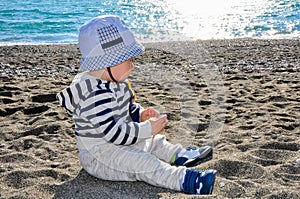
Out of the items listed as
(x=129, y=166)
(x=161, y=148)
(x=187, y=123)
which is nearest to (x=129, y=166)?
(x=129, y=166)

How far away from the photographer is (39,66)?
27.3 feet

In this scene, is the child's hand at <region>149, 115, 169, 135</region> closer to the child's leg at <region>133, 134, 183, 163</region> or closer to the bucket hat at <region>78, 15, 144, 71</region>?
the child's leg at <region>133, 134, 183, 163</region>

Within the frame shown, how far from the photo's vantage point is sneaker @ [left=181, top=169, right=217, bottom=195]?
289 centimetres

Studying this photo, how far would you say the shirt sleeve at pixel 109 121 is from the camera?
3014mm

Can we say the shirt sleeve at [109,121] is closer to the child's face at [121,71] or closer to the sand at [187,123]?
the child's face at [121,71]

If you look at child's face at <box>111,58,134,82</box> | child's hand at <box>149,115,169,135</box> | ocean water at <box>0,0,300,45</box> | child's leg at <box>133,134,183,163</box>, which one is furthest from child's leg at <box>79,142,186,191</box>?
ocean water at <box>0,0,300,45</box>

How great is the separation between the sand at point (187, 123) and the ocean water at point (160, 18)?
6.01 metres

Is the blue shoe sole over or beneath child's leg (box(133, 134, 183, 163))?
beneath

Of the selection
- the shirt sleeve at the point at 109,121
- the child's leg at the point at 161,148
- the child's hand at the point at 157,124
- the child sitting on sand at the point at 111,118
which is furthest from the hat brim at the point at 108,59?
the child's leg at the point at 161,148

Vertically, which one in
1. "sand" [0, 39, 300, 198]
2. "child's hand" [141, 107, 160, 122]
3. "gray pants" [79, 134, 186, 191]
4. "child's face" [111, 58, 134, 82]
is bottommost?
"sand" [0, 39, 300, 198]

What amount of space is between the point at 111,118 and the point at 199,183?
0.72 meters

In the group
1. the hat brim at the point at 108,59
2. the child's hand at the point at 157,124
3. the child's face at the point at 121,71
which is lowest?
the child's hand at the point at 157,124

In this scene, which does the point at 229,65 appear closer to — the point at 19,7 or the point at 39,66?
the point at 39,66

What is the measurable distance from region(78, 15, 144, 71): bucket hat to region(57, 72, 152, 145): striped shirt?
0.13 metres
